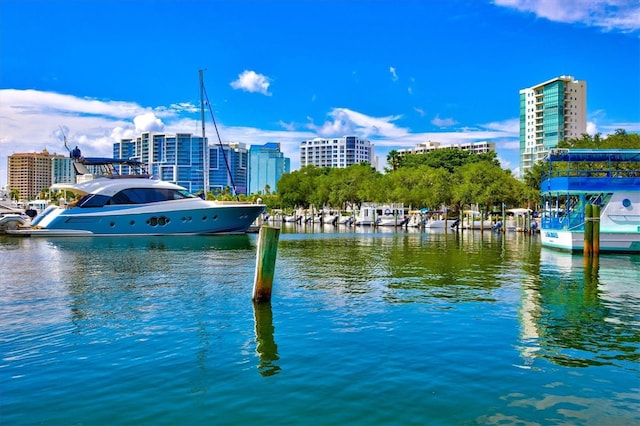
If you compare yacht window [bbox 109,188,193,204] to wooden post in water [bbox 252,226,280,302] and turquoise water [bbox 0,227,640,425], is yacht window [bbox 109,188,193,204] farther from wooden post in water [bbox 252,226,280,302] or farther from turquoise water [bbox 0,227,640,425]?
wooden post in water [bbox 252,226,280,302]

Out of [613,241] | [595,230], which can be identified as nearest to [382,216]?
[613,241]

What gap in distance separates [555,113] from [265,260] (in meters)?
143

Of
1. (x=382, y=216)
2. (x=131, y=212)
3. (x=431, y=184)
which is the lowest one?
(x=382, y=216)

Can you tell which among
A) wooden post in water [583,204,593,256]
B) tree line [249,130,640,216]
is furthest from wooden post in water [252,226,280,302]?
tree line [249,130,640,216]

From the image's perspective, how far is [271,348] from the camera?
10.4 m

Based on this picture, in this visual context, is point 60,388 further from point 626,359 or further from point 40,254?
point 40,254

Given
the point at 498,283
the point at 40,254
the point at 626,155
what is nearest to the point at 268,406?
the point at 498,283

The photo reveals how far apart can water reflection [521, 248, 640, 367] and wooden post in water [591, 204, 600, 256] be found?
543 cm

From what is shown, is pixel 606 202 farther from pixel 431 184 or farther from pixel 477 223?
pixel 431 184

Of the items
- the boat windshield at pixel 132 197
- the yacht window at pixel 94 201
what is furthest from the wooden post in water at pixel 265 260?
the yacht window at pixel 94 201

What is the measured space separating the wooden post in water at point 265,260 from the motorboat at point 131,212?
105 ft

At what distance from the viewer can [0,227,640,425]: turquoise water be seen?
7.46 m

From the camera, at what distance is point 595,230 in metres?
28.5

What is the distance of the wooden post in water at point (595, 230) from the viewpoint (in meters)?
28.2
